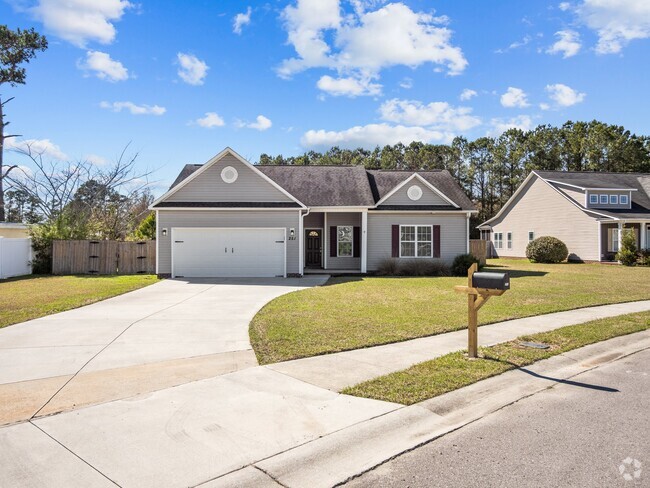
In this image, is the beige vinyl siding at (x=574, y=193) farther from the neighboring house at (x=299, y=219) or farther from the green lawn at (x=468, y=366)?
the green lawn at (x=468, y=366)

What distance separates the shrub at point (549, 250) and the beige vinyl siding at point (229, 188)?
19823mm

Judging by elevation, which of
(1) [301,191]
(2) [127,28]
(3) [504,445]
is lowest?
(3) [504,445]

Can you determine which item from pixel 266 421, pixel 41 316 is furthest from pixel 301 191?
pixel 266 421

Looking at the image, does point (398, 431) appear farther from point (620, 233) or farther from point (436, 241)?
point (620, 233)

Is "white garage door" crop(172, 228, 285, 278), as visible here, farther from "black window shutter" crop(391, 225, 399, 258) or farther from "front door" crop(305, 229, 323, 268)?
"black window shutter" crop(391, 225, 399, 258)

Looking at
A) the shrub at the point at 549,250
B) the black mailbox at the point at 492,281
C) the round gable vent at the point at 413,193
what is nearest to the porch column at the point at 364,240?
the round gable vent at the point at 413,193

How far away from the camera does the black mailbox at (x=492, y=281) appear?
5.78 meters

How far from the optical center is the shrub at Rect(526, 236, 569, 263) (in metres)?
29.5

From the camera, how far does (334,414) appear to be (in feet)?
14.3

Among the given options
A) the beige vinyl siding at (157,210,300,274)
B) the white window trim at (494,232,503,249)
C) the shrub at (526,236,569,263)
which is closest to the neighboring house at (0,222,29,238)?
the beige vinyl siding at (157,210,300,274)

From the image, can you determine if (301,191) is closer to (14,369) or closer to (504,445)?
(14,369)

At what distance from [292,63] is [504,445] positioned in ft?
62.7

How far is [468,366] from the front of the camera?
5898 millimetres

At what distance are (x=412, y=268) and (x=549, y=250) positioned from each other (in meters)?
14.2
